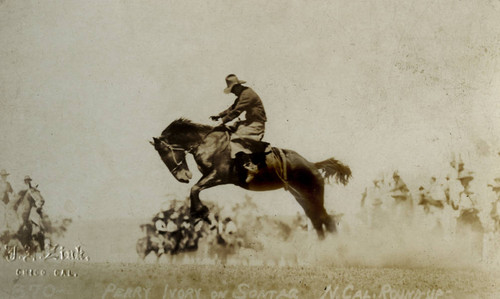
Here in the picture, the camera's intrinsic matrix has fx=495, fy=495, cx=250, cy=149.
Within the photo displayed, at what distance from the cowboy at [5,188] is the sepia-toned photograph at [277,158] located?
0.91ft

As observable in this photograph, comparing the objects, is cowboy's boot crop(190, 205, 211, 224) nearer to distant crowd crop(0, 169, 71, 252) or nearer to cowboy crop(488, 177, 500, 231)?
distant crowd crop(0, 169, 71, 252)

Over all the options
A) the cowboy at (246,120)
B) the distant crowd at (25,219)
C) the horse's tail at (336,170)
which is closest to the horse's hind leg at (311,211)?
the horse's tail at (336,170)

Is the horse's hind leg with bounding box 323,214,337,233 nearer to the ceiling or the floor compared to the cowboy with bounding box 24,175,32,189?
nearer to the floor

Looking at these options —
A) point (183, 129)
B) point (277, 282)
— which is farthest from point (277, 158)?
point (277, 282)

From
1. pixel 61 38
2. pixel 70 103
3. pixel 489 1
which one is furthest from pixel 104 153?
pixel 489 1

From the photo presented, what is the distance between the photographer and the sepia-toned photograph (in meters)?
3.28

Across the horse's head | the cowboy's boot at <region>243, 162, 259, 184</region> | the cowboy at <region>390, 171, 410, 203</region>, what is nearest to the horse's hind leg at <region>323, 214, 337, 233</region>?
the cowboy at <region>390, 171, 410, 203</region>

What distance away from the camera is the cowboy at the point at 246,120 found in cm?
334

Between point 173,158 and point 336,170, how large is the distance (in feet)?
3.62

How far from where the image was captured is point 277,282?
3.28 meters

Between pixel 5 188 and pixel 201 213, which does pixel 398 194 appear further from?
pixel 5 188

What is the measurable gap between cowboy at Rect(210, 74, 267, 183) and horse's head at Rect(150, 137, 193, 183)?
12.9 inches

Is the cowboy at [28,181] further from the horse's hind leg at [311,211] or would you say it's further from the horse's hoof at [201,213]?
the horse's hind leg at [311,211]

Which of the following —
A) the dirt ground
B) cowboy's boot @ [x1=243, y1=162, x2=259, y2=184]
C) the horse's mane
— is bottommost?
the dirt ground
